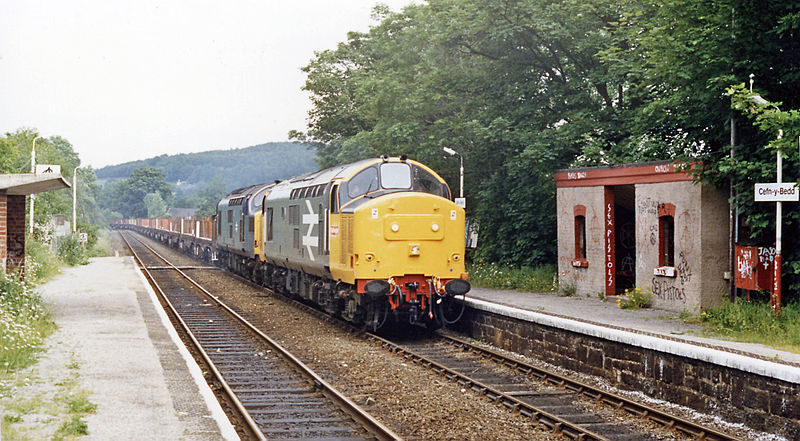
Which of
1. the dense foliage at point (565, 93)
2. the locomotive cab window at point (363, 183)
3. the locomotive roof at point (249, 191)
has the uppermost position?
the dense foliage at point (565, 93)

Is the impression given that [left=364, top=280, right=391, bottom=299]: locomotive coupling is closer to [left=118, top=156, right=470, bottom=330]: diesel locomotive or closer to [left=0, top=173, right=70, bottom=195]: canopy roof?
[left=118, top=156, right=470, bottom=330]: diesel locomotive

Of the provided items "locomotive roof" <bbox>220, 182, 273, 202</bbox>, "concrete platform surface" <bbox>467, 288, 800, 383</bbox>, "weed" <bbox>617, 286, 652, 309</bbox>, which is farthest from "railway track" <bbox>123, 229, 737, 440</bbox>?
"locomotive roof" <bbox>220, 182, 273, 202</bbox>

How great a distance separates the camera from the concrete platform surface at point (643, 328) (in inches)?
407

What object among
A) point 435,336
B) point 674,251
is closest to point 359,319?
point 435,336

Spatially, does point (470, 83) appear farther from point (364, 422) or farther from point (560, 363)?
point (364, 422)

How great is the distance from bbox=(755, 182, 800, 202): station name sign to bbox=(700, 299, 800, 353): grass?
1.90 metres

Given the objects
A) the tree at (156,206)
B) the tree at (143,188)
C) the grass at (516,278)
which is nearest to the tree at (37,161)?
the grass at (516,278)

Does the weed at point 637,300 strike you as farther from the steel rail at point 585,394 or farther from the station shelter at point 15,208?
the station shelter at point 15,208

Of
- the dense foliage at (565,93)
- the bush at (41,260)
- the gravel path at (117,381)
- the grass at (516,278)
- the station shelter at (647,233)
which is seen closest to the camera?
the gravel path at (117,381)

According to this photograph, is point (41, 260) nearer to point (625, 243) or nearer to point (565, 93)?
point (565, 93)

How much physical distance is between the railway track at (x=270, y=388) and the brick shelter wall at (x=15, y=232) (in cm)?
490

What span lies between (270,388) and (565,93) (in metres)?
15.9

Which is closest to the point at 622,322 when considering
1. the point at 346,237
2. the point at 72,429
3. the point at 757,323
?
the point at 757,323

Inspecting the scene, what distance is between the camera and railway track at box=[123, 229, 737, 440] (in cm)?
974
